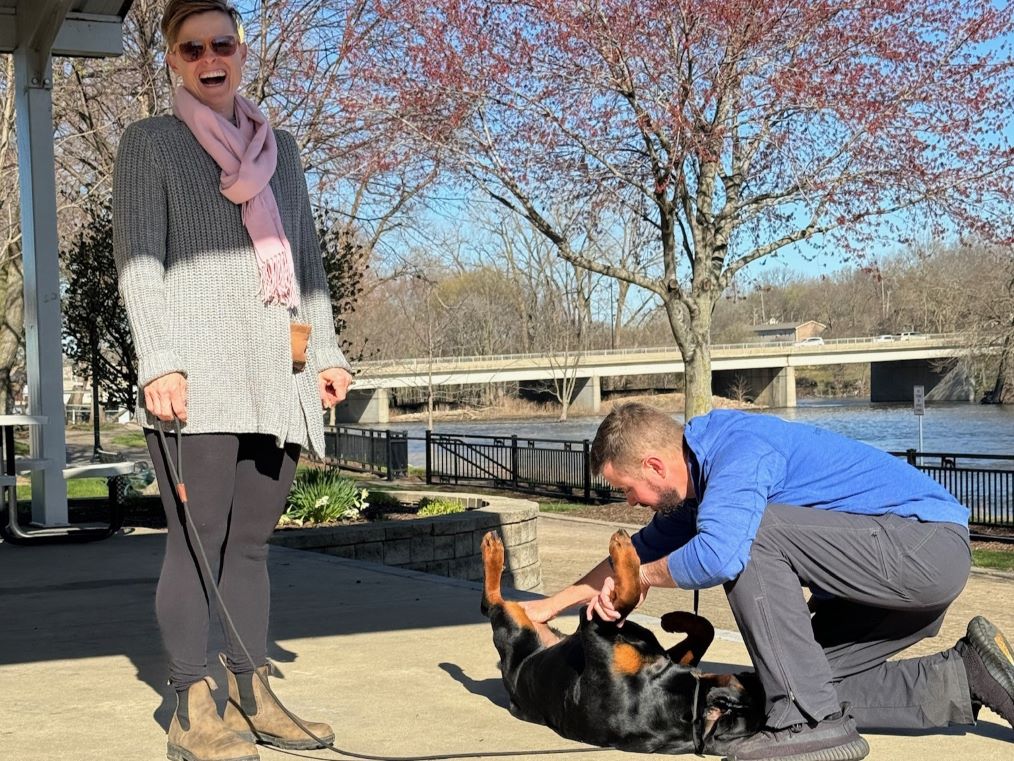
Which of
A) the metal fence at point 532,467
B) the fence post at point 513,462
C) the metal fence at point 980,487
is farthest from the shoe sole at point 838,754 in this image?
Result: the fence post at point 513,462

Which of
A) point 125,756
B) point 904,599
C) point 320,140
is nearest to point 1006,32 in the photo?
point 320,140

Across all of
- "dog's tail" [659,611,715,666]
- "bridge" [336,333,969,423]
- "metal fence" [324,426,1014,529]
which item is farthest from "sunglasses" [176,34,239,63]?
"bridge" [336,333,969,423]

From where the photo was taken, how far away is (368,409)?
5794 centimetres

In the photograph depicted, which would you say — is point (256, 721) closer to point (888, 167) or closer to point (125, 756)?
point (125, 756)

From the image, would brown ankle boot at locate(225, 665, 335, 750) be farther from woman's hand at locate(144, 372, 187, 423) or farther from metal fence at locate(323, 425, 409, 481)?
metal fence at locate(323, 425, 409, 481)

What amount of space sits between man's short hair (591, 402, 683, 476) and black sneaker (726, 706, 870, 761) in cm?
85

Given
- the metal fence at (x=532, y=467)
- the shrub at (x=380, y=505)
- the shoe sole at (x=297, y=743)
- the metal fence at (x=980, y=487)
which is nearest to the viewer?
the shoe sole at (x=297, y=743)

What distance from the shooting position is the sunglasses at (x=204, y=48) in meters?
3.60

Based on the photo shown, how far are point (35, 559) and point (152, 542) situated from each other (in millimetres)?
1061

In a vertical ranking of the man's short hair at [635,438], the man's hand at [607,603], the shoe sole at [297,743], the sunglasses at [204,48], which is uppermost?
the sunglasses at [204,48]

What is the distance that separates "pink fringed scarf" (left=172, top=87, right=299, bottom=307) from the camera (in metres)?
3.64

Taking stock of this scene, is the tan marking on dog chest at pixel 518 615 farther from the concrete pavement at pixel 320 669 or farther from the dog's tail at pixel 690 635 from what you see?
the dog's tail at pixel 690 635

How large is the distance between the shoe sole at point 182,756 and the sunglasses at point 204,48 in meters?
1.98

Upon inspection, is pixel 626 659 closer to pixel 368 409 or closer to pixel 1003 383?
pixel 1003 383
